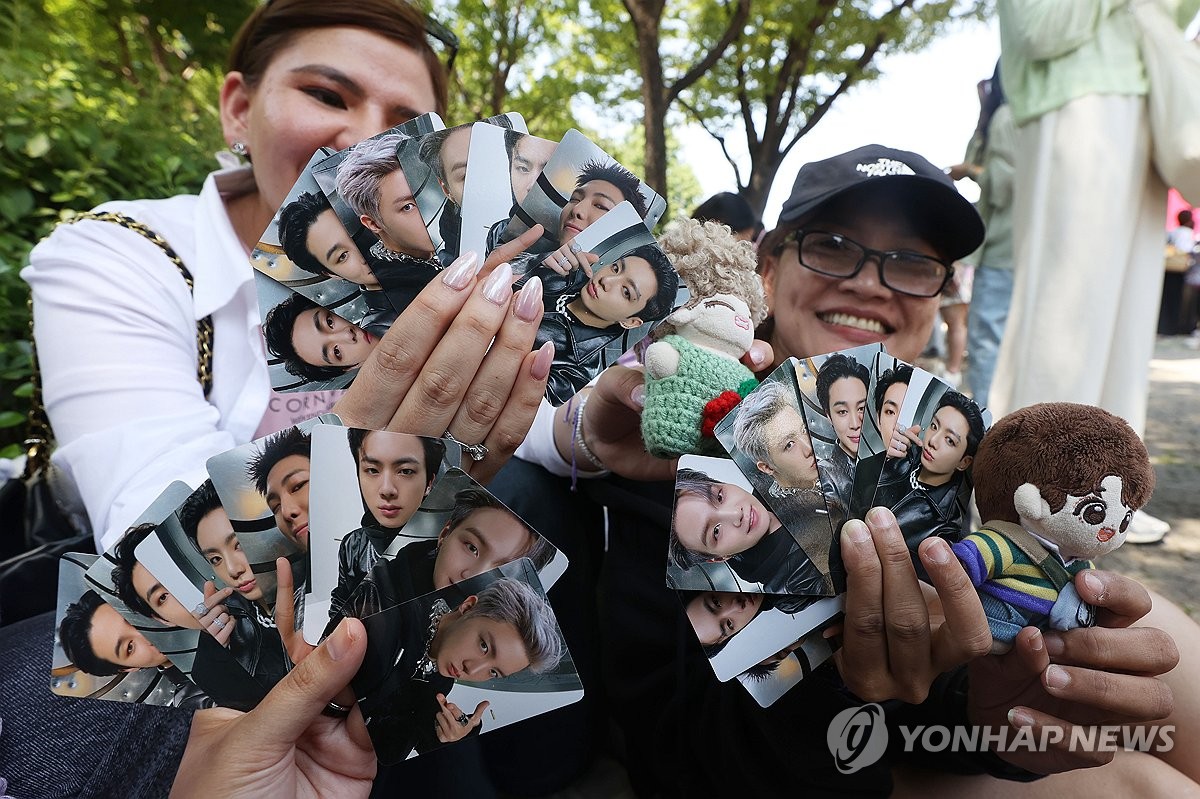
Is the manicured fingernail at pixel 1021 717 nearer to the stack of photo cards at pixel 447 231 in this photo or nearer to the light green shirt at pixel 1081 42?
the stack of photo cards at pixel 447 231

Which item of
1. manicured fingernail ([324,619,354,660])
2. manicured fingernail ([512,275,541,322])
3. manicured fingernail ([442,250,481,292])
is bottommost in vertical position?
manicured fingernail ([324,619,354,660])

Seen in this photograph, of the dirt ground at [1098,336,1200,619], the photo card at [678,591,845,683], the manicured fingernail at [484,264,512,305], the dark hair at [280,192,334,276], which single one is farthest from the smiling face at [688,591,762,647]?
the dirt ground at [1098,336,1200,619]

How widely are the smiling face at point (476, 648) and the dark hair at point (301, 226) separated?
0.50 m

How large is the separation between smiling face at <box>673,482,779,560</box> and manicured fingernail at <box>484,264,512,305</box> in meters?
0.33

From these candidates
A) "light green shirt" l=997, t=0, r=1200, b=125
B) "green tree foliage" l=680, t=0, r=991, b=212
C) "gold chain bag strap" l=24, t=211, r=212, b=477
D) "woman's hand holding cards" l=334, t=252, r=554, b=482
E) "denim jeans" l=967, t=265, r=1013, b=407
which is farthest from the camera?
"green tree foliage" l=680, t=0, r=991, b=212

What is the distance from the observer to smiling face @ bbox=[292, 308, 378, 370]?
2.82ft

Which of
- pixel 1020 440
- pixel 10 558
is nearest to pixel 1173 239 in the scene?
pixel 1020 440

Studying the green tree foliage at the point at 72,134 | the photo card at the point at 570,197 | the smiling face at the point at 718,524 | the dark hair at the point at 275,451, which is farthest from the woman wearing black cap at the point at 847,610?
the green tree foliage at the point at 72,134

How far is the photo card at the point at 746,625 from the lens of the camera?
773mm

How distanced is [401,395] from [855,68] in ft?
33.4

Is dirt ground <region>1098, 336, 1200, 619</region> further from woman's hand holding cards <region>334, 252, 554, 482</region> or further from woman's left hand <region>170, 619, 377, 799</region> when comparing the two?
woman's left hand <region>170, 619, 377, 799</region>

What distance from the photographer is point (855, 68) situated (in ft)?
29.5

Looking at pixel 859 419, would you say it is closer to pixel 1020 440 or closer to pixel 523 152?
pixel 1020 440

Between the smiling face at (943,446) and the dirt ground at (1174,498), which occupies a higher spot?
the smiling face at (943,446)
